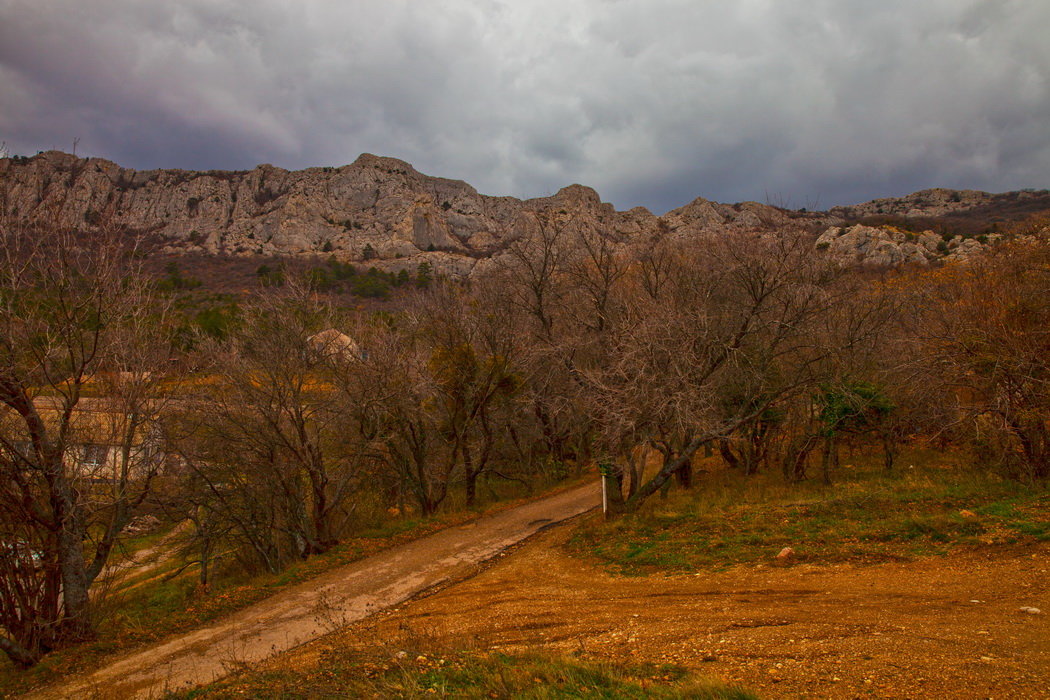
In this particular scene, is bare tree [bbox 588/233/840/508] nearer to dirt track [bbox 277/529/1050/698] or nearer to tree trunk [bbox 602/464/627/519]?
tree trunk [bbox 602/464/627/519]

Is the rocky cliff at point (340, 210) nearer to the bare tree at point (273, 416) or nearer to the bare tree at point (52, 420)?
the bare tree at point (273, 416)

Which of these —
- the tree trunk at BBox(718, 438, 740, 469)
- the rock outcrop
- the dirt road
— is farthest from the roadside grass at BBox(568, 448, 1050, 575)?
the rock outcrop

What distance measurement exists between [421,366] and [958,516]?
12857 millimetres

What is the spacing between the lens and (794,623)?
20.0ft

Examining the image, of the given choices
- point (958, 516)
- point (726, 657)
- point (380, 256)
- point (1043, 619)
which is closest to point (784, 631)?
point (726, 657)

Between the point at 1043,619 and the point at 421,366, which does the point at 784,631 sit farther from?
the point at 421,366

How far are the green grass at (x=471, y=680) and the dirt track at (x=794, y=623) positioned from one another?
1.58ft

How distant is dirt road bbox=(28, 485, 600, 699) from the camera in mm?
6844

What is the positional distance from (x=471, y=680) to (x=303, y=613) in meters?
5.31

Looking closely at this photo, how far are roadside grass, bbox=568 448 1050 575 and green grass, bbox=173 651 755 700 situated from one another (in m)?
4.50

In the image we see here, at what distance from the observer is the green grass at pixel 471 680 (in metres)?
4.54

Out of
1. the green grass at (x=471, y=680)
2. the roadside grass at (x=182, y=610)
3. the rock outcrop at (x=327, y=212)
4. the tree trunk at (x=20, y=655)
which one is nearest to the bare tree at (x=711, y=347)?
the green grass at (x=471, y=680)

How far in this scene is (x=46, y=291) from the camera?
832 centimetres

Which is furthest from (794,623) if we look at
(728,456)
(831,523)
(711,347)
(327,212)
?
(327,212)
